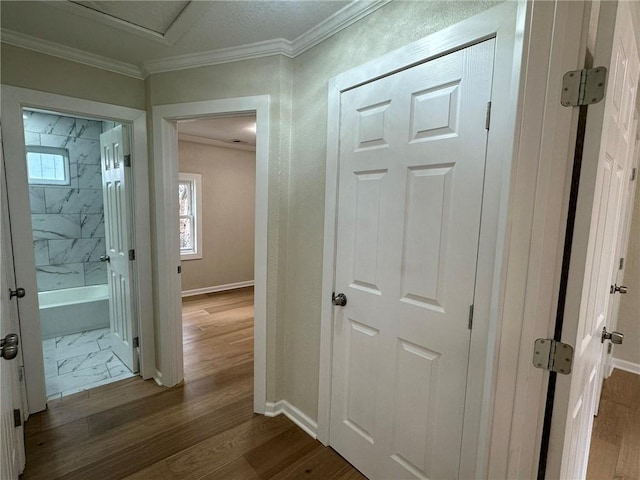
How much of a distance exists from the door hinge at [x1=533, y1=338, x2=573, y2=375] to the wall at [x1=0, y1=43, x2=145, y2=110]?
9.03ft

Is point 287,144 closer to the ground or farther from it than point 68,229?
farther from it

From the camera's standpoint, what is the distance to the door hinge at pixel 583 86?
0.81m

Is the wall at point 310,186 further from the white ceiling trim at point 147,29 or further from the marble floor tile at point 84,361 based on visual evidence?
the marble floor tile at point 84,361

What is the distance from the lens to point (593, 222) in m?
0.86

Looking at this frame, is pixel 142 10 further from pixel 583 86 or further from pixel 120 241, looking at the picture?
pixel 583 86

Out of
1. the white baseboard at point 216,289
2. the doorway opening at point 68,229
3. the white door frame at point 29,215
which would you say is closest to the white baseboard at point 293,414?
the white door frame at point 29,215

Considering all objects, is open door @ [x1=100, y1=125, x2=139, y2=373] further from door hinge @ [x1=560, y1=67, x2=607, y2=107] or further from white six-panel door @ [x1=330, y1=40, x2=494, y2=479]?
door hinge @ [x1=560, y1=67, x2=607, y2=107]

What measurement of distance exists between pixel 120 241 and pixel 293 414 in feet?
6.41

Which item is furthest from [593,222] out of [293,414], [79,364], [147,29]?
[79,364]

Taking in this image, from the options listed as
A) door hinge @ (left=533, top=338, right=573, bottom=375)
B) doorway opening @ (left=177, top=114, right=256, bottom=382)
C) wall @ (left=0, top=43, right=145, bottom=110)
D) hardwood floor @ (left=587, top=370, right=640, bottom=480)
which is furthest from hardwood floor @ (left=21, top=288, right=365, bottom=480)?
wall @ (left=0, top=43, right=145, bottom=110)

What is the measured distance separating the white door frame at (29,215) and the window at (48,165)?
7.61 feet

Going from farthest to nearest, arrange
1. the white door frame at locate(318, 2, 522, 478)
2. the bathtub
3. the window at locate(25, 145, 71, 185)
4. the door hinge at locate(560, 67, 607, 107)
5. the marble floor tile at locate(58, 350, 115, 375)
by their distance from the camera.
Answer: the window at locate(25, 145, 71, 185) < the bathtub < the marble floor tile at locate(58, 350, 115, 375) < the white door frame at locate(318, 2, 522, 478) < the door hinge at locate(560, 67, 607, 107)

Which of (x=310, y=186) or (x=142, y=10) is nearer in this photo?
(x=142, y=10)

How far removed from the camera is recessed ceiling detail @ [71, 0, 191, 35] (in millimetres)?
1573
